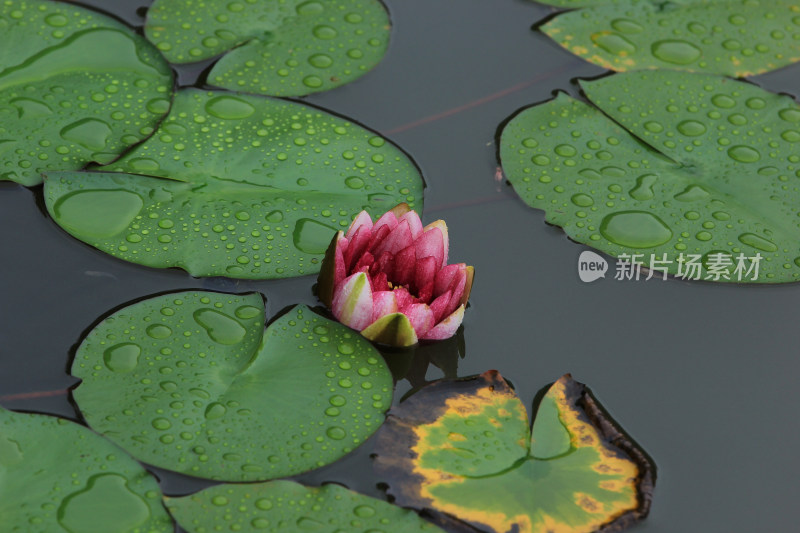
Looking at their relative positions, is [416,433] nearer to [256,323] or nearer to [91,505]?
[256,323]

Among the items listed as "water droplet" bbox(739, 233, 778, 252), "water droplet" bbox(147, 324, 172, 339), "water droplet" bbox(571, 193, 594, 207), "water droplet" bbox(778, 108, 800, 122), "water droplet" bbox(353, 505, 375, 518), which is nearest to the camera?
"water droplet" bbox(353, 505, 375, 518)

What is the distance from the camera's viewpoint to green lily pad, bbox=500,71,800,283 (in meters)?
2.76

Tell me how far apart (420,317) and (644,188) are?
3.54 ft

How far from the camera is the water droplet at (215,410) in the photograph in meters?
2.15

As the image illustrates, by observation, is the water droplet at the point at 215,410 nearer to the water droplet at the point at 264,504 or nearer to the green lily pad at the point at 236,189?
the water droplet at the point at 264,504

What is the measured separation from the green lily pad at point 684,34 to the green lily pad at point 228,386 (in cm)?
194

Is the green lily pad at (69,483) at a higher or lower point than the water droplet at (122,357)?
lower

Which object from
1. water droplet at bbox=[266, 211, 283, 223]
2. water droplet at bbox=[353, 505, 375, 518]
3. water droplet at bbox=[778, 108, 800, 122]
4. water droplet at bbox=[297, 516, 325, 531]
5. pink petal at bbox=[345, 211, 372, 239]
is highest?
pink petal at bbox=[345, 211, 372, 239]

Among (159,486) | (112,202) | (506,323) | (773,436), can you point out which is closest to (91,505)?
(159,486)

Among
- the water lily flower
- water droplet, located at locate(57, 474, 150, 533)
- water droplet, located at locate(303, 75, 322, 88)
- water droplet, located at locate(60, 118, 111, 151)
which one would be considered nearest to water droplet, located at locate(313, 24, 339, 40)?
water droplet, located at locate(303, 75, 322, 88)

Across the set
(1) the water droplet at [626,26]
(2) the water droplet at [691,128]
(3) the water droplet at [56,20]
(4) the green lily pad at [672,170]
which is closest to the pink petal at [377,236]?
(4) the green lily pad at [672,170]

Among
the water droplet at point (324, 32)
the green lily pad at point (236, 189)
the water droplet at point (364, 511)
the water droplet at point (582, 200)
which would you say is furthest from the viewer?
the water droplet at point (324, 32)

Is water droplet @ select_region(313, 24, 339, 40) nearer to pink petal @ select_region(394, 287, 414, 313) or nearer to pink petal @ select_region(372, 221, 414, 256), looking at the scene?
pink petal @ select_region(372, 221, 414, 256)

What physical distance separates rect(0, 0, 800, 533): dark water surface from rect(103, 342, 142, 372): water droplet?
14 centimetres
